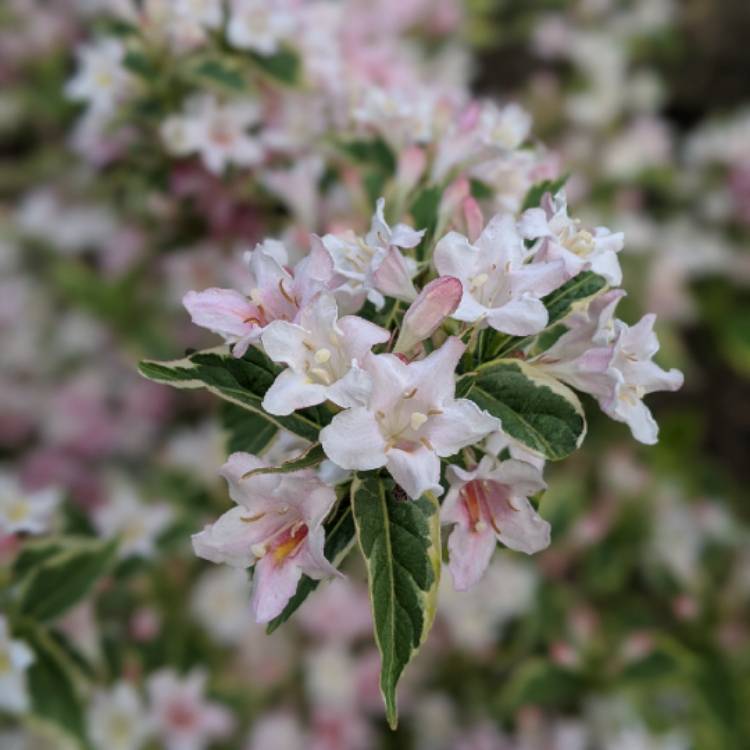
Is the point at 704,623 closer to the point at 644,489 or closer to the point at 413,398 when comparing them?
the point at 644,489

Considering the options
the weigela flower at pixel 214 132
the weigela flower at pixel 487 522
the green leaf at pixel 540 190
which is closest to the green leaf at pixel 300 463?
the weigela flower at pixel 487 522

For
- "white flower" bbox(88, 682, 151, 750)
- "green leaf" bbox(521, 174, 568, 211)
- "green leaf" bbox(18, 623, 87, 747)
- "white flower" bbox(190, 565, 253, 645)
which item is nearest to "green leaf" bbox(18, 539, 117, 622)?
"green leaf" bbox(18, 623, 87, 747)

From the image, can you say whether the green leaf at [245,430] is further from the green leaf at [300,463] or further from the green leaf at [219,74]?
the green leaf at [219,74]

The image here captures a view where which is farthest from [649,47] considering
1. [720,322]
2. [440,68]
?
[720,322]

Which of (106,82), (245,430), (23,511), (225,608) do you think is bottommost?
(225,608)

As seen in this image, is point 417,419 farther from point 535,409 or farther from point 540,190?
point 540,190

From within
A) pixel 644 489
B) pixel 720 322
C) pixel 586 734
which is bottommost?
pixel 586 734

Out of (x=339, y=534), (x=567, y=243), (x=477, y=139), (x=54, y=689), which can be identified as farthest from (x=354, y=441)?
(x=54, y=689)
